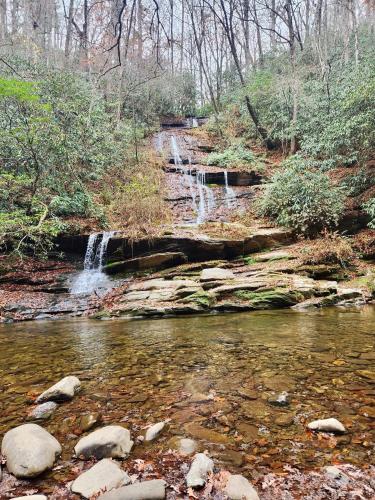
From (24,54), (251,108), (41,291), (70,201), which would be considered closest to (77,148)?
(70,201)

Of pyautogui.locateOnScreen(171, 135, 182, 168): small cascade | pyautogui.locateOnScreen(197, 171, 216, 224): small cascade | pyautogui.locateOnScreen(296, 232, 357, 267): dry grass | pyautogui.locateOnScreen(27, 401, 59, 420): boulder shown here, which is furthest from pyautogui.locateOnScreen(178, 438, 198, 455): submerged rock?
pyautogui.locateOnScreen(171, 135, 182, 168): small cascade

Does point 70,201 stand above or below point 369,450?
above

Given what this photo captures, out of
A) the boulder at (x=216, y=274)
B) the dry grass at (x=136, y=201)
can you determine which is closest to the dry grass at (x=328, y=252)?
the boulder at (x=216, y=274)

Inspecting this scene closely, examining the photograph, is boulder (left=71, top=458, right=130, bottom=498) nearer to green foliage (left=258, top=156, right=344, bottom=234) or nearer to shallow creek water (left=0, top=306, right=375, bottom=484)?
shallow creek water (left=0, top=306, right=375, bottom=484)

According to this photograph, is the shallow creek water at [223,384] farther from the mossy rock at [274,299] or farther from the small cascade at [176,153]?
the small cascade at [176,153]

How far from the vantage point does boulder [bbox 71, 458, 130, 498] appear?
6.22 feet

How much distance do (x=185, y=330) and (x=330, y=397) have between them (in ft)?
11.7

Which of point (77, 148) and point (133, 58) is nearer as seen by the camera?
point (77, 148)

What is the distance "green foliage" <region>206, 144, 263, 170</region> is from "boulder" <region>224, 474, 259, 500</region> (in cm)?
1663

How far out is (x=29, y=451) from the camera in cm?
217

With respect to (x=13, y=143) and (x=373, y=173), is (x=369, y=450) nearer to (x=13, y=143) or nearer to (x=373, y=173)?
(x=373, y=173)

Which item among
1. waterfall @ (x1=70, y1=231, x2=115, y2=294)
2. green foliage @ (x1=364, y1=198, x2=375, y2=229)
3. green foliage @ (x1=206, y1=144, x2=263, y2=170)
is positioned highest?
green foliage @ (x1=206, y1=144, x2=263, y2=170)

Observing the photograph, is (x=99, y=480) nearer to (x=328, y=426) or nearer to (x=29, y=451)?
(x=29, y=451)

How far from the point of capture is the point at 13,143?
1242 centimetres
